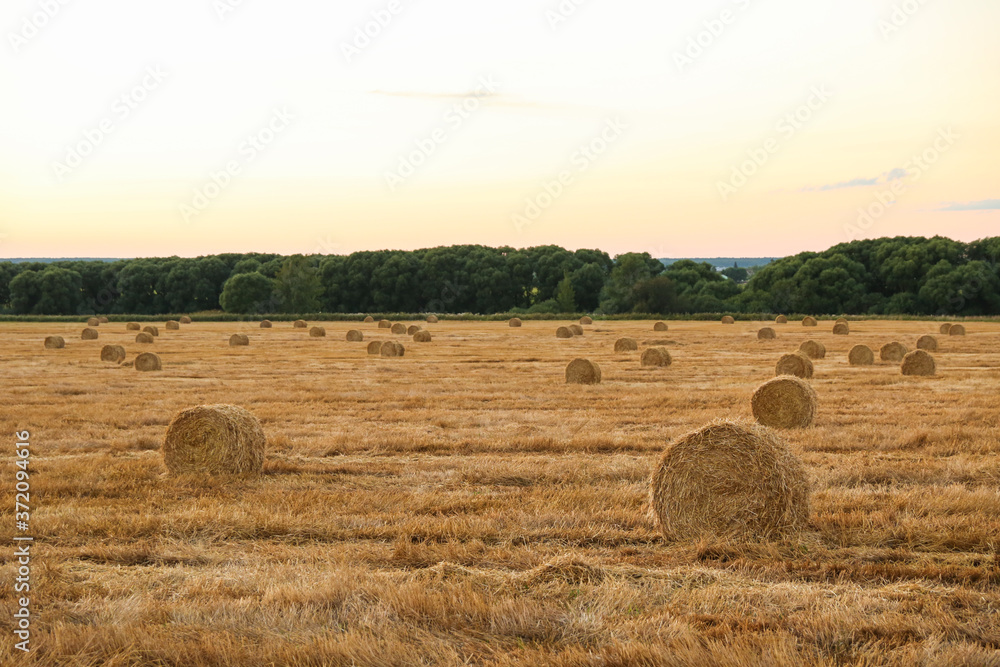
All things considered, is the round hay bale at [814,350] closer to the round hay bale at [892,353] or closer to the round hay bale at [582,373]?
the round hay bale at [892,353]

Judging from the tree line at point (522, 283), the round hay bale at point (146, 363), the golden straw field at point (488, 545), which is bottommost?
the golden straw field at point (488, 545)

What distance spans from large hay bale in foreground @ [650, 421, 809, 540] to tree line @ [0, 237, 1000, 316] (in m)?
61.5

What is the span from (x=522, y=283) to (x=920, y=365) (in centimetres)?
7067

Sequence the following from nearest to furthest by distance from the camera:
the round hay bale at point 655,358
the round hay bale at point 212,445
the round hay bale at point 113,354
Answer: the round hay bale at point 212,445 < the round hay bale at point 655,358 < the round hay bale at point 113,354

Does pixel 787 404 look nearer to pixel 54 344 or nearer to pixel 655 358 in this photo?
pixel 655 358

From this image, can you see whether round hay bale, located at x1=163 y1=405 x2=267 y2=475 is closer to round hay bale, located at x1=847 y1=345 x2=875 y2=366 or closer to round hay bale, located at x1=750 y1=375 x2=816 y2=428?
round hay bale, located at x1=750 y1=375 x2=816 y2=428

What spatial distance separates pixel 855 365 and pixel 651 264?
63.9m

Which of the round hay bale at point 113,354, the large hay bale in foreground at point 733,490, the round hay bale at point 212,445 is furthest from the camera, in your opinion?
the round hay bale at point 113,354

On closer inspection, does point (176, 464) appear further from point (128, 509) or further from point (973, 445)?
point (973, 445)

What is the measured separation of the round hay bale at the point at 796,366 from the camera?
22172 millimetres

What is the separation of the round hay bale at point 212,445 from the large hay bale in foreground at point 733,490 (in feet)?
17.7

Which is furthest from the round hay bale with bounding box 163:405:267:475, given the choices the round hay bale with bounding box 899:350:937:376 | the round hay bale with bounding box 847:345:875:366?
the round hay bale with bounding box 847:345:875:366

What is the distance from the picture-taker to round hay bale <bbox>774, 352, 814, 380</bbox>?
22.2 m

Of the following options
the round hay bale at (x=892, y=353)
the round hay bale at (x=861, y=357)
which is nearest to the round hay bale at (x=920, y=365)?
the round hay bale at (x=861, y=357)
